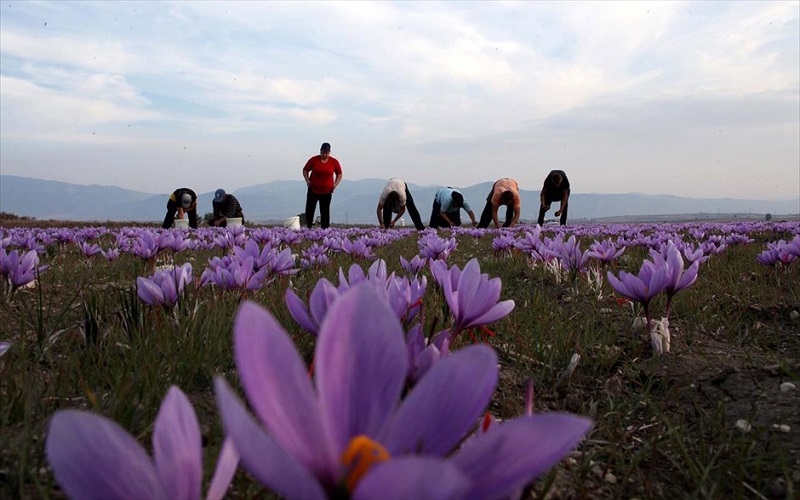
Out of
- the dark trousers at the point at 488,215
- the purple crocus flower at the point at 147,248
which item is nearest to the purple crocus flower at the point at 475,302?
the purple crocus flower at the point at 147,248

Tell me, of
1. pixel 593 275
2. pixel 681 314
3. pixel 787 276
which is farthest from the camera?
pixel 787 276

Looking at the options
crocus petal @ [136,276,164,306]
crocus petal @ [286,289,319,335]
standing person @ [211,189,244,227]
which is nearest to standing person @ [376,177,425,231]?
standing person @ [211,189,244,227]

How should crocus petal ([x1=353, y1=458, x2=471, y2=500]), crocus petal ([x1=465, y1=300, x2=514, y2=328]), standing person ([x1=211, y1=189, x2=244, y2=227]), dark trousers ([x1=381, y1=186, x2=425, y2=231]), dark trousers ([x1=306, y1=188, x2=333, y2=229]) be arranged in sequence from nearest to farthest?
crocus petal ([x1=353, y1=458, x2=471, y2=500]) → crocus petal ([x1=465, y1=300, x2=514, y2=328]) → dark trousers ([x1=306, y1=188, x2=333, y2=229]) → dark trousers ([x1=381, y1=186, x2=425, y2=231]) → standing person ([x1=211, y1=189, x2=244, y2=227])

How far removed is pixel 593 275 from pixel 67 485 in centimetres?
414

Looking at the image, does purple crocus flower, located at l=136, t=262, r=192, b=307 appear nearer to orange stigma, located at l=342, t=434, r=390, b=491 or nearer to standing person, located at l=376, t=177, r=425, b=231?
orange stigma, located at l=342, t=434, r=390, b=491

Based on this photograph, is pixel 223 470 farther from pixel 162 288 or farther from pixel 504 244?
pixel 504 244

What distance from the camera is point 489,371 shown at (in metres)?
0.68

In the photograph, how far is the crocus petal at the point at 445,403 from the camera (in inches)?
26.6

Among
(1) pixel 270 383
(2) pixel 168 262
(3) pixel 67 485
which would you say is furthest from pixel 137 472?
(2) pixel 168 262

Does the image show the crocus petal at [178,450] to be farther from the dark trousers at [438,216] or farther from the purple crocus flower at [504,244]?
the dark trousers at [438,216]

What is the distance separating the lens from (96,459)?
24.7 inches

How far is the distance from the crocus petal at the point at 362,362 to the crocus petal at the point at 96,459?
232 mm

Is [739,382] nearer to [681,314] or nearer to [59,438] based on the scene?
[681,314]

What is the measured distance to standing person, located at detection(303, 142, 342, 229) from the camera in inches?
647
